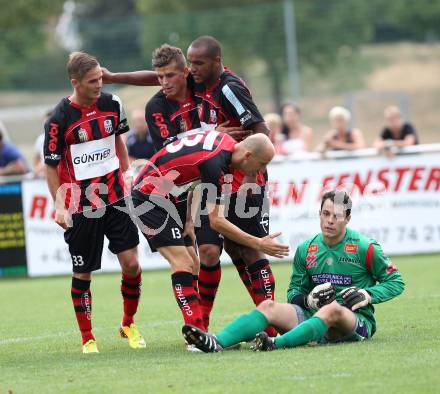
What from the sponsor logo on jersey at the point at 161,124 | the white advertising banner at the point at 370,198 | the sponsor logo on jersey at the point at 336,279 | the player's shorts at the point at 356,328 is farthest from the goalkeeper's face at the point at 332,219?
the white advertising banner at the point at 370,198

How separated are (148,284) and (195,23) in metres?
10.6

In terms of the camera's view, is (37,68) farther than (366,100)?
No

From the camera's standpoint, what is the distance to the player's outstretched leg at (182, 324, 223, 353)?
285 inches

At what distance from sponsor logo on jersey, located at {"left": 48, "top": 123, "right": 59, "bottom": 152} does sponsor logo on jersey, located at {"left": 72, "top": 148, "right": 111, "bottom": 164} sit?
0.22 m

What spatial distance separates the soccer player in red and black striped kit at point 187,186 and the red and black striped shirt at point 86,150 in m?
0.43

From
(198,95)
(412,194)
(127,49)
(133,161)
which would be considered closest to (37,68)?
(127,49)

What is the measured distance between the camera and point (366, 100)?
2888 cm

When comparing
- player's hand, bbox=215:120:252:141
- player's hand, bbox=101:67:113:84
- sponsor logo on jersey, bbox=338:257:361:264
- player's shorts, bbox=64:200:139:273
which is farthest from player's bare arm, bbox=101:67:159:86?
sponsor logo on jersey, bbox=338:257:361:264

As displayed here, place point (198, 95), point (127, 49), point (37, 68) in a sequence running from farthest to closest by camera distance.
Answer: point (37, 68) < point (127, 49) < point (198, 95)

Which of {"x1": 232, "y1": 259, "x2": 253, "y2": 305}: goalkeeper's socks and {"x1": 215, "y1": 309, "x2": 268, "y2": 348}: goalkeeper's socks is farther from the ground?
{"x1": 232, "y1": 259, "x2": 253, "y2": 305}: goalkeeper's socks

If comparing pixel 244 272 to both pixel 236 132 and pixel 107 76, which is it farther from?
pixel 107 76

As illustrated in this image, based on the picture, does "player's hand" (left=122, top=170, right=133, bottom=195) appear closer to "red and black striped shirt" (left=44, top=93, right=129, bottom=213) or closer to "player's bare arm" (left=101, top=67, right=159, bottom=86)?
"red and black striped shirt" (left=44, top=93, right=129, bottom=213)

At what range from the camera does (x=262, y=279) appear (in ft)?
27.7

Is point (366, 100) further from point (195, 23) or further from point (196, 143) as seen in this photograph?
point (196, 143)
